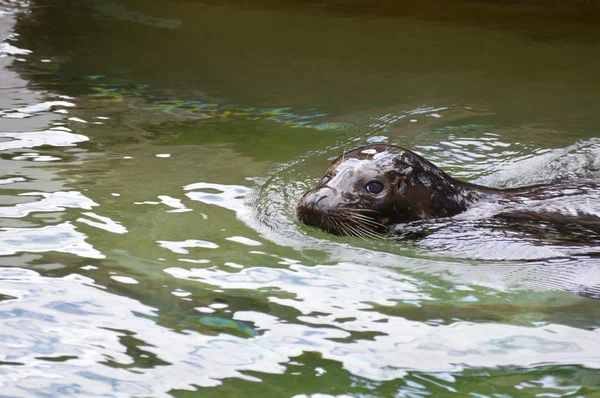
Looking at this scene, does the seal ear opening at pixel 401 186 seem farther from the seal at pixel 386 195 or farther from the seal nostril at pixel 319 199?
the seal nostril at pixel 319 199

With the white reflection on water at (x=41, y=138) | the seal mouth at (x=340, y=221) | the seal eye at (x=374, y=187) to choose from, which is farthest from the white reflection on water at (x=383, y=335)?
the white reflection on water at (x=41, y=138)

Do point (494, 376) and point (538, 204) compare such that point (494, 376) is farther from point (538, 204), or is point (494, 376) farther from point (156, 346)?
point (538, 204)

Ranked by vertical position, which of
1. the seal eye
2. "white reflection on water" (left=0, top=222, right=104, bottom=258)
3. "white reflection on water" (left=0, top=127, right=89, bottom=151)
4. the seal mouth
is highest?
"white reflection on water" (left=0, top=127, right=89, bottom=151)

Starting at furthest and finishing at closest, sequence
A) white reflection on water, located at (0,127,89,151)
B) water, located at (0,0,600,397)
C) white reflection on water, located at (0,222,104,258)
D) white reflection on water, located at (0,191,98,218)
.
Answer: white reflection on water, located at (0,127,89,151), white reflection on water, located at (0,191,98,218), white reflection on water, located at (0,222,104,258), water, located at (0,0,600,397)

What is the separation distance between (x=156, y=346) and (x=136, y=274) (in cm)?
83

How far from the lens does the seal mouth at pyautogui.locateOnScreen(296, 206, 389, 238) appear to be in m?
5.58

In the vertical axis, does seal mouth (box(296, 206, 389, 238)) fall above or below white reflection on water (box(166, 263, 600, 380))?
above

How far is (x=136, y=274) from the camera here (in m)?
4.65

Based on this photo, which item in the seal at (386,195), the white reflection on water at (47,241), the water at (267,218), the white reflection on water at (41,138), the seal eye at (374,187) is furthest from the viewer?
the white reflection on water at (41,138)

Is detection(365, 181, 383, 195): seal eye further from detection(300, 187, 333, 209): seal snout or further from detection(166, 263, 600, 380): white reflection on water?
detection(166, 263, 600, 380): white reflection on water

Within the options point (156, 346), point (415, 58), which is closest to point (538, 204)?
point (156, 346)

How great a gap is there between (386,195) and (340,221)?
43 centimetres

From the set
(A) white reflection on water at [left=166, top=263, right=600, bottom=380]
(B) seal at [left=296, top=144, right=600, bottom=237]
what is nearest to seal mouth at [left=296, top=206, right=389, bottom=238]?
(B) seal at [left=296, top=144, right=600, bottom=237]

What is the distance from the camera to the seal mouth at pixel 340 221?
558 cm
